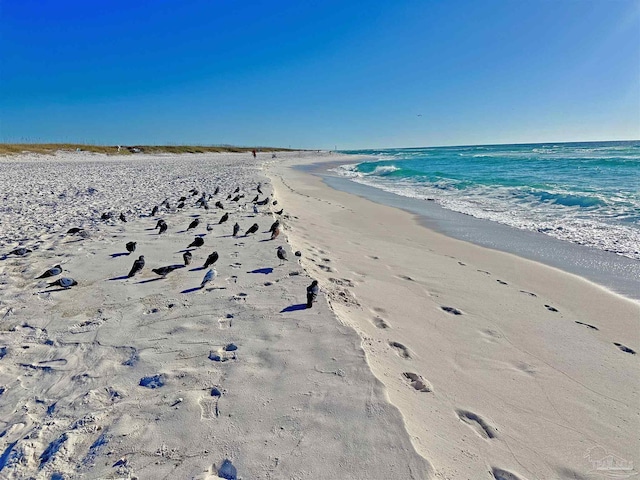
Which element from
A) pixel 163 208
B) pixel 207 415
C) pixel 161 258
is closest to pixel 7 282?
pixel 161 258

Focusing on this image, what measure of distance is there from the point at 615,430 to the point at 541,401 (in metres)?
0.49

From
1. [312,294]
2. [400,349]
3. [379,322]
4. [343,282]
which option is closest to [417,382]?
[400,349]

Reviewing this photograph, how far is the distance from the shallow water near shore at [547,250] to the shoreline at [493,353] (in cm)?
47

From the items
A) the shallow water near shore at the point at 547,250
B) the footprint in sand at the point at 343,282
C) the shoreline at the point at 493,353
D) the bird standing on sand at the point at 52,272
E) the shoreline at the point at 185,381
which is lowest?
the shallow water near shore at the point at 547,250

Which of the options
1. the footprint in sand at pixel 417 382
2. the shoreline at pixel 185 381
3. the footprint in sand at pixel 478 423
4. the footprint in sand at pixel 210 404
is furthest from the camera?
the footprint in sand at pixel 417 382

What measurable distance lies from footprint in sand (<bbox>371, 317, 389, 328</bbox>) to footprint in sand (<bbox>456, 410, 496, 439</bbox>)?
1362 millimetres

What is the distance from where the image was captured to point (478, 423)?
2.63 m

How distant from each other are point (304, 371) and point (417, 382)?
94 cm

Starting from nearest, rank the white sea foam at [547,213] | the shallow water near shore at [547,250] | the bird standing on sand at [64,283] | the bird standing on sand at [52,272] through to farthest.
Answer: the bird standing on sand at [64,283] → the bird standing on sand at [52,272] → the shallow water near shore at [547,250] → the white sea foam at [547,213]

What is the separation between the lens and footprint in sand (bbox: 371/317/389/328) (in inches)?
158

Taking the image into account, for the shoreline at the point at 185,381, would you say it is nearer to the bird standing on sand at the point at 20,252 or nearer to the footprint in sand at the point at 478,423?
the bird standing on sand at the point at 20,252

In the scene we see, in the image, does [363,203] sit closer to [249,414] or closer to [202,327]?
[202,327]

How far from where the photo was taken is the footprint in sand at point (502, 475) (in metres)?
2.17

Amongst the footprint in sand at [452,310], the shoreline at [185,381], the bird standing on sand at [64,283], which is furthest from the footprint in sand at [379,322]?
the bird standing on sand at [64,283]
